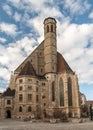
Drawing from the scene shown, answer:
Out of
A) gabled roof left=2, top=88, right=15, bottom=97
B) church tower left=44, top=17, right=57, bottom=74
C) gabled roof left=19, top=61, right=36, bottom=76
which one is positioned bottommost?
gabled roof left=2, top=88, right=15, bottom=97

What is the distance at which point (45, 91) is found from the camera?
78.7 metres

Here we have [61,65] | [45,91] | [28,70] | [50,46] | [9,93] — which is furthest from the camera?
[50,46]

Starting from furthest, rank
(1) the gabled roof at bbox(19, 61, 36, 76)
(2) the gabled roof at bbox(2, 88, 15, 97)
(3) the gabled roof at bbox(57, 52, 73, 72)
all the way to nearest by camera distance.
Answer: (3) the gabled roof at bbox(57, 52, 73, 72)
(2) the gabled roof at bbox(2, 88, 15, 97)
(1) the gabled roof at bbox(19, 61, 36, 76)

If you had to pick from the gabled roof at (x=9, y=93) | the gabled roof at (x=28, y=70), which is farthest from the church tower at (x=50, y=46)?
the gabled roof at (x=9, y=93)

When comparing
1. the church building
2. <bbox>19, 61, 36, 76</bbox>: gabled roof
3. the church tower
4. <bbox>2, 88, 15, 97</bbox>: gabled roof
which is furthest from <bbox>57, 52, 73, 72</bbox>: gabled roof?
<bbox>2, 88, 15, 97</bbox>: gabled roof

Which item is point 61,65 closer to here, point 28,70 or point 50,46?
point 50,46

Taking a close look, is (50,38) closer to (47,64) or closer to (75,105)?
(47,64)

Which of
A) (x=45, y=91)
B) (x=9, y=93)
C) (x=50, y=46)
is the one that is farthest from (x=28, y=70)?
(x=50, y=46)

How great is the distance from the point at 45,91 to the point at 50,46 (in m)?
16.6

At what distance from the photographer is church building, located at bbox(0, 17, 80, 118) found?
244 feet

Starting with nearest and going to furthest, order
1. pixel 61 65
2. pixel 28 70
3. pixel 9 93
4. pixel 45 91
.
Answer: pixel 28 70
pixel 45 91
pixel 9 93
pixel 61 65

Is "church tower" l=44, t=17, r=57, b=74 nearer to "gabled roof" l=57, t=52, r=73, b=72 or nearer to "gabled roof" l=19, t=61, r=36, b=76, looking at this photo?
"gabled roof" l=57, t=52, r=73, b=72

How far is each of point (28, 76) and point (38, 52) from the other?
13766mm

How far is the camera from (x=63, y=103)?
76.9 meters
